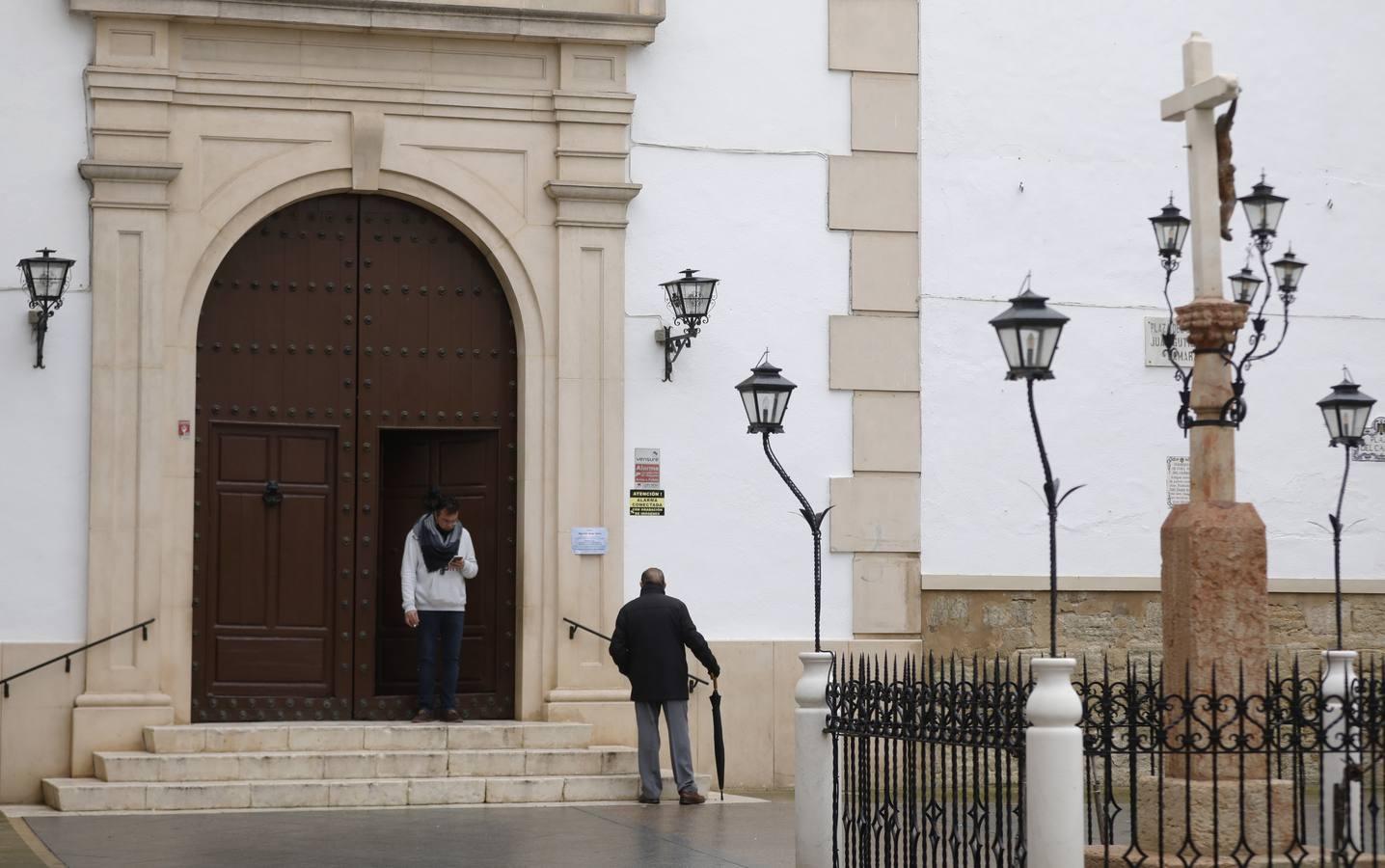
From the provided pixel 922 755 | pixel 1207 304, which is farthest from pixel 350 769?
pixel 1207 304

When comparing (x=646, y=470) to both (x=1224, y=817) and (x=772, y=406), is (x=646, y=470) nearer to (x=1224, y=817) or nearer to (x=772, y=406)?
(x=772, y=406)

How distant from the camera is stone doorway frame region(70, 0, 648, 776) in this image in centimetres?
1315

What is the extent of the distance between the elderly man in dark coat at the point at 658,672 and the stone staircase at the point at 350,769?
12.8 inches

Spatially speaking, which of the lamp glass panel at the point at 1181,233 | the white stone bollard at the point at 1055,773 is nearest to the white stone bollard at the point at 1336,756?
the white stone bollard at the point at 1055,773

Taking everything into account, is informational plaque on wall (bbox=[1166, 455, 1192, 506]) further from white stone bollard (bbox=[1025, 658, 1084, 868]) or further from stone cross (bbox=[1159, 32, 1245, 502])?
white stone bollard (bbox=[1025, 658, 1084, 868])

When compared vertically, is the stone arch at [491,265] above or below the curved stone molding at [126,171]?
below

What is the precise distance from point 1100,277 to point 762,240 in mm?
2729

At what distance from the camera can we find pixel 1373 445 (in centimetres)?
1552

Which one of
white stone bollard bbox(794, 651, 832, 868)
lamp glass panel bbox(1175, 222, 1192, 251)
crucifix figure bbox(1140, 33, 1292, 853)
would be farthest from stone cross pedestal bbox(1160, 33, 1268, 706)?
lamp glass panel bbox(1175, 222, 1192, 251)

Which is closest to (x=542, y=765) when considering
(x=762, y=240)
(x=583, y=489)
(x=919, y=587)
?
(x=583, y=489)

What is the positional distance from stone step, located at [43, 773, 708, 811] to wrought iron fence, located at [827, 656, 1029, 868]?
331 cm

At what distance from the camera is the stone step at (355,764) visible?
12406mm

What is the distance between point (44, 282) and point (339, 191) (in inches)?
86.8

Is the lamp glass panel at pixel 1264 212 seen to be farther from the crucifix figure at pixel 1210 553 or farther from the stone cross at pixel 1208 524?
the crucifix figure at pixel 1210 553
